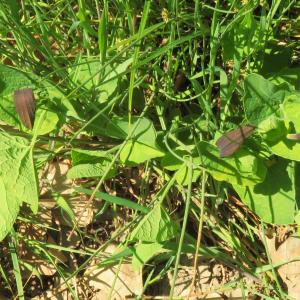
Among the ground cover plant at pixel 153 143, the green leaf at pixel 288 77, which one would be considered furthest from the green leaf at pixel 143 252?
the green leaf at pixel 288 77

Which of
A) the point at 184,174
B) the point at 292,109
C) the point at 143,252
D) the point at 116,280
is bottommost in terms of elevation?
the point at 116,280

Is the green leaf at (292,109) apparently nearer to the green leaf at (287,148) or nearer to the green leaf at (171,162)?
the green leaf at (287,148)

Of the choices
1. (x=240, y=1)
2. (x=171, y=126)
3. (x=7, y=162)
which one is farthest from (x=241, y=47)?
(x=7, y=162)

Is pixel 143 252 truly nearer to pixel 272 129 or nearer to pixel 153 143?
pixel 153 143

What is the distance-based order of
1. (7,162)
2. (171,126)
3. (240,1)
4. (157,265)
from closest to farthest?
(7,162)
(240,1)
(171,126)
(157,265)

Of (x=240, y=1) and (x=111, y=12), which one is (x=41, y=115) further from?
(x=240, y=1)

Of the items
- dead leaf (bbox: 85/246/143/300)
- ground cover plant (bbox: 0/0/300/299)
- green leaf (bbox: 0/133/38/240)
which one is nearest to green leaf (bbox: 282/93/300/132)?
ground cover plant (bbox: 0/0/300/299)

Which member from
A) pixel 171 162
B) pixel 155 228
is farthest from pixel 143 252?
pixel 171 162

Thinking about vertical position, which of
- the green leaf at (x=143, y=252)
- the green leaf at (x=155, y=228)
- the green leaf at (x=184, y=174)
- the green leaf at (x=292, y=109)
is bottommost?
the green leaf at (x=143, y=252)
